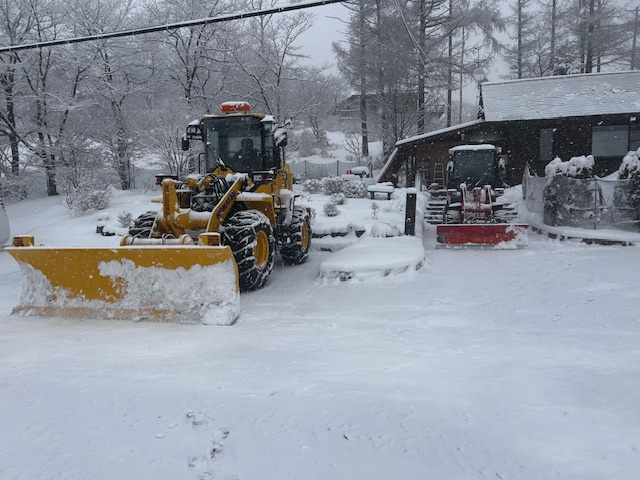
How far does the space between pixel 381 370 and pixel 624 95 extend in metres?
20.6

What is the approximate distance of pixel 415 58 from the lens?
1010 inches

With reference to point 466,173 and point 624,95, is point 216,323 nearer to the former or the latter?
point 466,173

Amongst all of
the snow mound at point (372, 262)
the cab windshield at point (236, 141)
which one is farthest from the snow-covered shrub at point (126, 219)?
the snow mound at point (372, 262)

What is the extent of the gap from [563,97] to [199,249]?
772 inches

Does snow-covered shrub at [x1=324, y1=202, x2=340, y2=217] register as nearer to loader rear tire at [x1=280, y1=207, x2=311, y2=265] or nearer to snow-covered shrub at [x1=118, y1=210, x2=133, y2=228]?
loader rear tire at [x1=280, y1=207, x2=311, y2=265]

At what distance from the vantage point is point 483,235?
11.0 m

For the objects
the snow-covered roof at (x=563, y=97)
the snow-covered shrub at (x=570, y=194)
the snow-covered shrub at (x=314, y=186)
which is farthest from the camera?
the snow-covered roof at (x=563, y=97)

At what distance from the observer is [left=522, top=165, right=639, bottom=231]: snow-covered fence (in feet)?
38.3

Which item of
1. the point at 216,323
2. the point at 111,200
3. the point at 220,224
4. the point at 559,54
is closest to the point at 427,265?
the point at 220,224

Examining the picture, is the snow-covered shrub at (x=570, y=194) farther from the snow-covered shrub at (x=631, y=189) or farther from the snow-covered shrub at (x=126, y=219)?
the snow-covered shrub at (x=126, y=219)

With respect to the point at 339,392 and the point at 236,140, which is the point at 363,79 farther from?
the point at 339,392

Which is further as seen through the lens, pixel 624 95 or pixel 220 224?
pixel 624 95

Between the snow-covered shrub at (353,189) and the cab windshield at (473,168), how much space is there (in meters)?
2.78

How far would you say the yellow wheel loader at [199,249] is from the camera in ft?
18.3
